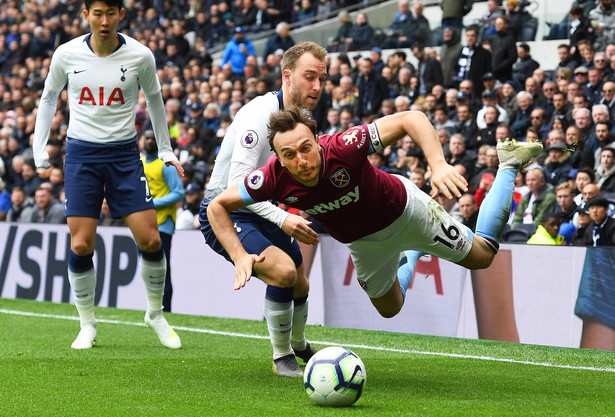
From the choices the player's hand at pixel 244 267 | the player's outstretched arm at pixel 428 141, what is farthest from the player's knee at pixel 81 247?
the player's outstretched arm at pixel 428 141

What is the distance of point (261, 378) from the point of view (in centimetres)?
641

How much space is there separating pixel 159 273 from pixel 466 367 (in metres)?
2.81

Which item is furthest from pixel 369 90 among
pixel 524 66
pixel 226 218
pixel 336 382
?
pixel 336 382

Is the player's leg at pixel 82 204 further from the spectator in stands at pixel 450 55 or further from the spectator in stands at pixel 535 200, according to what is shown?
the spectator in stands at pixel 450 55

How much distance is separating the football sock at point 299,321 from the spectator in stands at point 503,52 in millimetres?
8995

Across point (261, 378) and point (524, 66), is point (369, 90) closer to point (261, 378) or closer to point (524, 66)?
point (524, 66)

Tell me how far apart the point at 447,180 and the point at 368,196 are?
0.81 meters

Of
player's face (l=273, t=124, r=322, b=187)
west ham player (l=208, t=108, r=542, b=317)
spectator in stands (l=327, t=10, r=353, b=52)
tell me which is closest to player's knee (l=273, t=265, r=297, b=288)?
west ham player (l=208, t=108, r=542, b=317)

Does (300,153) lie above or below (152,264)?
above

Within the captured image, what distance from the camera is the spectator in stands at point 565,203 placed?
1096 centimetres

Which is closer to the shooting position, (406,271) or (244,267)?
(244,267)

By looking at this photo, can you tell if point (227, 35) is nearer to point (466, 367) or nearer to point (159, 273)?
point (159, 273)

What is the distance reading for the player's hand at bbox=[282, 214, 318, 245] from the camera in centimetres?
541

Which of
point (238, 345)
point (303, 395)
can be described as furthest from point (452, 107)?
point (303, 395)
